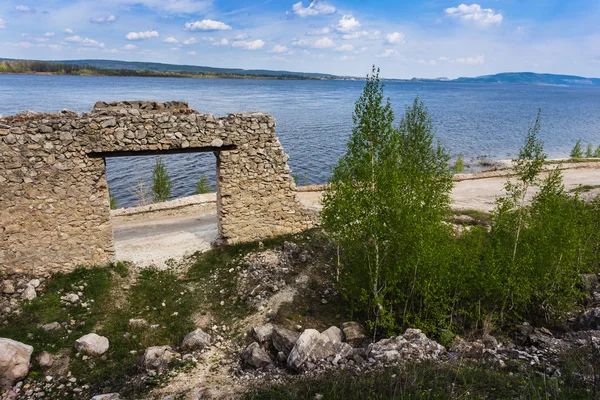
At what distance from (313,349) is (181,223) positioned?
12.6 m

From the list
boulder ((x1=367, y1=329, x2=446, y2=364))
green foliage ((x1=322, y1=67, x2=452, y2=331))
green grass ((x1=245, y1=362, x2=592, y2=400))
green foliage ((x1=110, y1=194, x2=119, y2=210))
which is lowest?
green foliage ((x1=110, y1=194, x2=119, y2=210))

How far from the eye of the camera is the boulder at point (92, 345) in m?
10.9

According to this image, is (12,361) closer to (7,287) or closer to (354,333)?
(7,287)

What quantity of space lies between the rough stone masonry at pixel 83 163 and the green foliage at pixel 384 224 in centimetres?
426

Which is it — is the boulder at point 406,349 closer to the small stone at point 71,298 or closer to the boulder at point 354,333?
the boulder at point 354,333

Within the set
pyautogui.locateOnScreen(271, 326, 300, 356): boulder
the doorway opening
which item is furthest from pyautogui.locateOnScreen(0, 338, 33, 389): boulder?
pyautogui.locateOnScreen(271, 326, 300, 356): boulder

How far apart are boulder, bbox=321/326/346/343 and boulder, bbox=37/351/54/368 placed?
714 cm

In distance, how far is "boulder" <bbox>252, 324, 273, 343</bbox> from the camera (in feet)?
37.4

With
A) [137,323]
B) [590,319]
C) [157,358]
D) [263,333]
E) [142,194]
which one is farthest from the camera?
[142,194]

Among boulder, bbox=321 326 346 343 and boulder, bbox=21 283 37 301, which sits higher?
boulder, bbox=21 283 37 301

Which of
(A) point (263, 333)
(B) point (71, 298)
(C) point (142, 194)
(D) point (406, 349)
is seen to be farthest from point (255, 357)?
Result: (C) point (142, 194)

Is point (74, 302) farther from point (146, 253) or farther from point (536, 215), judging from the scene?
point (536, 215)

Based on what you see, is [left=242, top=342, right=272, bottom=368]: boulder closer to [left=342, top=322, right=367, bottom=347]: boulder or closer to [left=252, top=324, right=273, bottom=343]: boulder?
[left=252, top=324, right=273, bottom=343]: boulder

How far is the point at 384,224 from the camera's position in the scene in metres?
11.4
